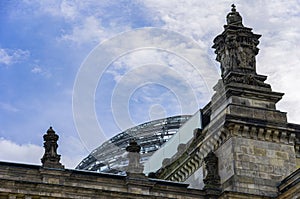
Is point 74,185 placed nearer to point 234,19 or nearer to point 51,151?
point 51,151

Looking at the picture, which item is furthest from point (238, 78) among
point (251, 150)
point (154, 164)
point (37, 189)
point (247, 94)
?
point (37, 189)

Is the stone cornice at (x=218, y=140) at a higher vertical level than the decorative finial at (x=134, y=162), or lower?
higher

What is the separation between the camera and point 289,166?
43094mm

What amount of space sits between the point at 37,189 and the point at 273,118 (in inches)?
573

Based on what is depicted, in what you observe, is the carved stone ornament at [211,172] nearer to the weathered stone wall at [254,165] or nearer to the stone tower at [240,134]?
the stone tower at [240,134]

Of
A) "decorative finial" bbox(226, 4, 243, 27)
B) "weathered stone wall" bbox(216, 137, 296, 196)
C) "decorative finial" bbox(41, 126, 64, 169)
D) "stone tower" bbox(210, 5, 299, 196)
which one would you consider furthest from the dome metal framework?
"decorative finial" bbox(41, 126, 64, 169)

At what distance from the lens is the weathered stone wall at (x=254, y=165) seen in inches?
1636

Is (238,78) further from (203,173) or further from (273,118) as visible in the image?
(203,173)

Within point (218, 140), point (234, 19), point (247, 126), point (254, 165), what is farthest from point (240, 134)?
point (234, 19)

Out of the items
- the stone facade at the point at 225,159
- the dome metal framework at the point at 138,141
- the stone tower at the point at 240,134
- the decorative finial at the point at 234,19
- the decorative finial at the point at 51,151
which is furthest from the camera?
the dome metal framework at the point at 138,141

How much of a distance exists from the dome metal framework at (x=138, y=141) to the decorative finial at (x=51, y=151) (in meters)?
21.3

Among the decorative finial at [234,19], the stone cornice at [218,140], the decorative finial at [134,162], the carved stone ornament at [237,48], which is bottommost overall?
the decorative finial at [134,162]

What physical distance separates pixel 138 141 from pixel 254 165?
2114 centimetres

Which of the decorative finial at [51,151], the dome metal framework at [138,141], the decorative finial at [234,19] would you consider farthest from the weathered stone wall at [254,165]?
the dome metal framework at [138,141]
